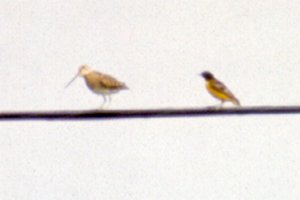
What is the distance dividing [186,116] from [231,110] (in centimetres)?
45

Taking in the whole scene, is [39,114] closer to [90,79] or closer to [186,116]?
[186,116]

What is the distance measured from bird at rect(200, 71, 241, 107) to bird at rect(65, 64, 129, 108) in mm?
1672

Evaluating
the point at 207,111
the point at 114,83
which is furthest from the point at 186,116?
the point at 114,83

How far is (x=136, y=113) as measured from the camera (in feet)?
41.9

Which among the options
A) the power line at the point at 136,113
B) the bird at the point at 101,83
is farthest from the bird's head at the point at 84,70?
the power line at the point at 136,113

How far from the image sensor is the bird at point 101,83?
17.6 meters

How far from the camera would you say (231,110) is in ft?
41.8

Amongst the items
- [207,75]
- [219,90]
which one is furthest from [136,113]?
[207,75]

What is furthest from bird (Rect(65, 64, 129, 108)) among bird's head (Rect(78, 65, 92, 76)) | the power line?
the power line

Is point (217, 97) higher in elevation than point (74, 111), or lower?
higher

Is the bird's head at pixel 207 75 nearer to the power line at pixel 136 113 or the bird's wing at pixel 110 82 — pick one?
the bird's wing at pixel 110 82

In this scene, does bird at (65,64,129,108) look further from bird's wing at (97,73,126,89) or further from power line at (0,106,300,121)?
power line at (0,106,300,121)

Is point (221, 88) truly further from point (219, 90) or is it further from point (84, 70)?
point (84, 70)

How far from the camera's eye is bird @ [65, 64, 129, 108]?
1764 cm
